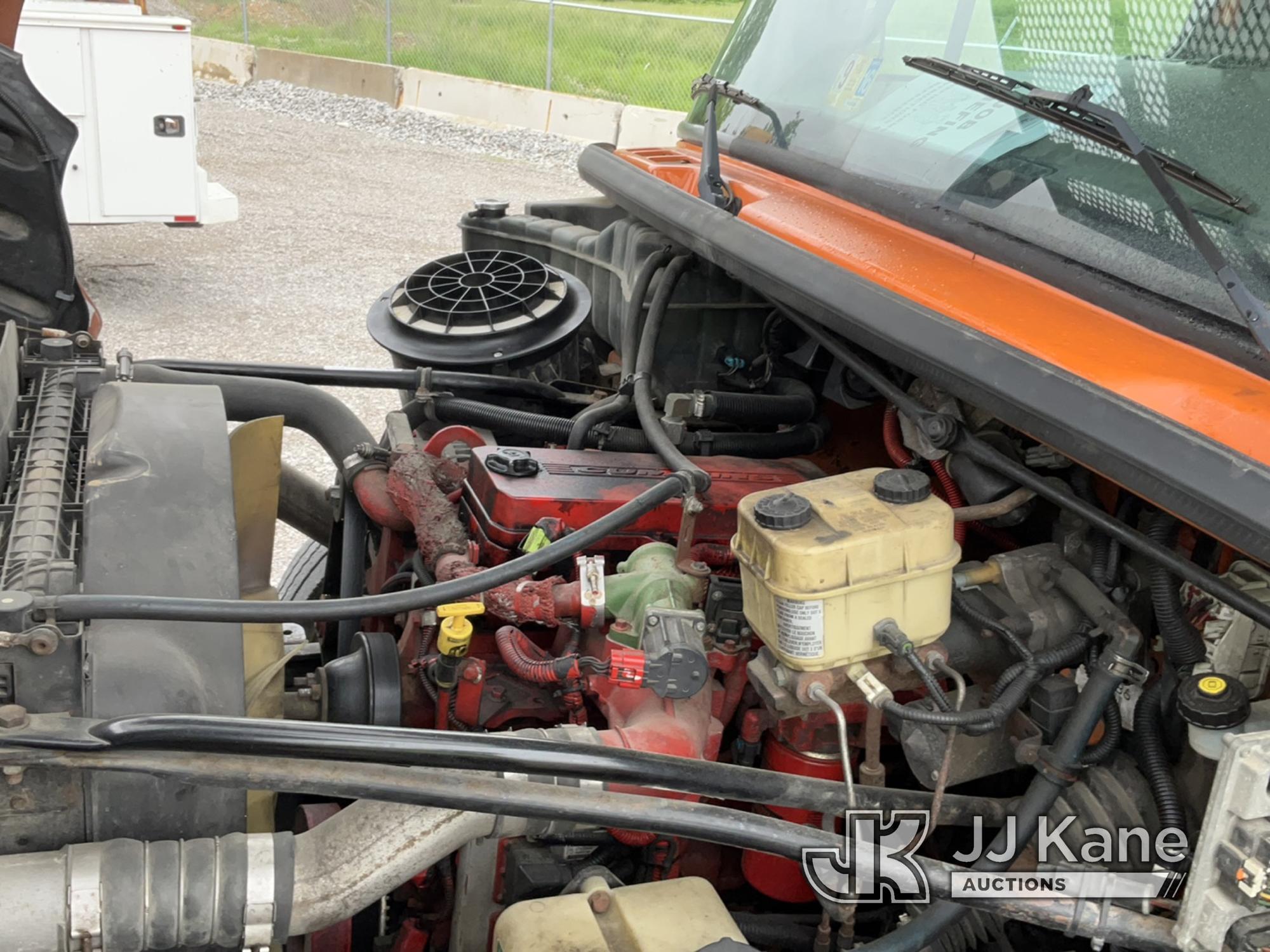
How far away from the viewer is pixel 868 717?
5.74 ft

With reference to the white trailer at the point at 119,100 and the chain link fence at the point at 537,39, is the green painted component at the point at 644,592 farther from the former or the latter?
the chain link fence at the point at 537,39

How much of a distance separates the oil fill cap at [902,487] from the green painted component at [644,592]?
0.36 m

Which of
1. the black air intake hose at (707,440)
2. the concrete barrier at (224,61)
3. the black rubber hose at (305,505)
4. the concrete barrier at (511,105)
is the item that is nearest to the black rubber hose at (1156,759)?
the black air intake hose at (707,440)

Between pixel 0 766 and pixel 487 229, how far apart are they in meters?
2.26

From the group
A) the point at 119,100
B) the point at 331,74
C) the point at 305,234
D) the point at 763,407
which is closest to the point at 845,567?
the point at 763,407

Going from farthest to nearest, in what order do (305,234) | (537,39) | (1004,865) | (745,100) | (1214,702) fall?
(537,39) < (305,234) < (745,100) < (1004,865) < (1214,702)

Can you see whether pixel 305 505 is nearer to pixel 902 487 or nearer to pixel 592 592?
pixel 592 592

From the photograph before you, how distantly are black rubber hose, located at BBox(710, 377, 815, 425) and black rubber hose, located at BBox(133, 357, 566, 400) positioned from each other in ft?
1.68

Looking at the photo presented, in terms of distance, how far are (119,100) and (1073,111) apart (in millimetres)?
6303

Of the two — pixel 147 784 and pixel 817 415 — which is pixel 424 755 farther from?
pixel 817 415

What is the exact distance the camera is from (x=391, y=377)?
278 cm

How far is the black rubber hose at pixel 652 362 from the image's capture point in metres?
2.23

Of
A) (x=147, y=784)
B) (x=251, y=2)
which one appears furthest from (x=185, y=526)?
(x=251, y=2)

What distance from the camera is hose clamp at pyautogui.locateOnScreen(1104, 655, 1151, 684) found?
62.7 inches
